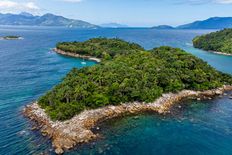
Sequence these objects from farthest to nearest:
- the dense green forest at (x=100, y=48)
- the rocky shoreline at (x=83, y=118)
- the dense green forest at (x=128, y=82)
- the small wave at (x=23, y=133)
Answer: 1. the dense green forest at (x=100, y=48)
2. the dense green forest at (x=128, y=82)
3. the small wave at (x=23, y=133)
4. the rocky shoreline at (x=83, y=118)

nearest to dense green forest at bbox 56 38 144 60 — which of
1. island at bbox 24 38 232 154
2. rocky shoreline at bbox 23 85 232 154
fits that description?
island at bbox 24 38 232 154

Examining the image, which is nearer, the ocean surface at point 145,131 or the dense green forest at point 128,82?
the ocean surface at point 145,131

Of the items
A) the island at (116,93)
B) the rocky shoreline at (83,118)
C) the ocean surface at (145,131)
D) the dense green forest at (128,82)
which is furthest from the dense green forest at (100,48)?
the rocky shoreline at (83,118)

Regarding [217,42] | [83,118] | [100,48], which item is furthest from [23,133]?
[217,42]

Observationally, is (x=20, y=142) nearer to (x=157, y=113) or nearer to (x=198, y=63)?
(x=157, y=113)

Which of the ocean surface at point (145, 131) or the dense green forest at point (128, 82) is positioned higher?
the dense green forest at point (128, 82)

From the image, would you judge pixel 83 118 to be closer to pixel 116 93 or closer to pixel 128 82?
pixel 116 93

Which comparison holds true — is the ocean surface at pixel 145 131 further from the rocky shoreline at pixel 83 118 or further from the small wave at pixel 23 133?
the rocky shoreline at pixel 83 118
